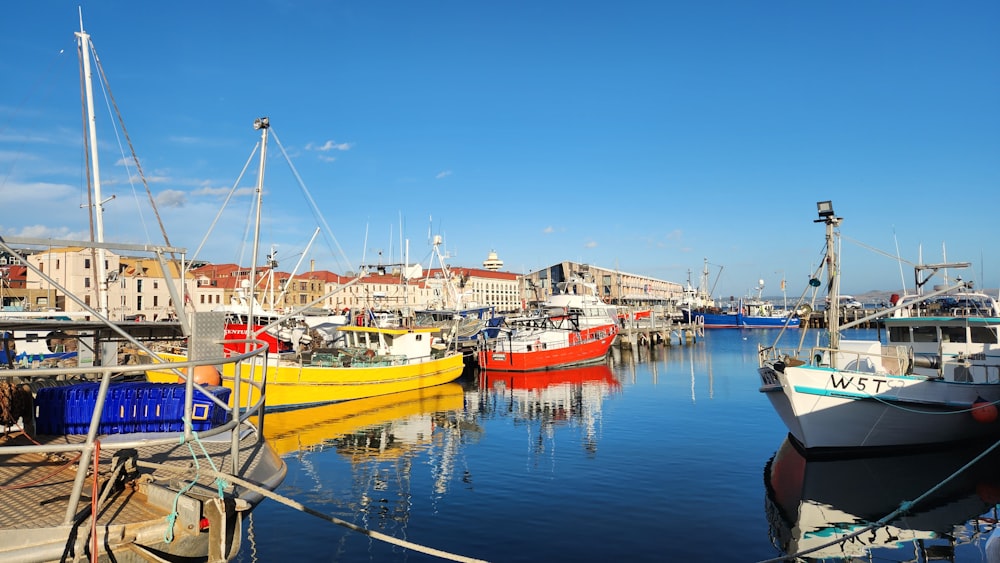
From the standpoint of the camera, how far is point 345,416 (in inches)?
1154

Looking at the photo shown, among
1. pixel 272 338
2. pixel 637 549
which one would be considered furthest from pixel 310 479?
pixel 272 338

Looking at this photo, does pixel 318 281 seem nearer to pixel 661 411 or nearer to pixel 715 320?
pixel 715 320

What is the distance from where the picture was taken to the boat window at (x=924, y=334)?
73.8 ft

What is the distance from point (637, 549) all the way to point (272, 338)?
3511cm

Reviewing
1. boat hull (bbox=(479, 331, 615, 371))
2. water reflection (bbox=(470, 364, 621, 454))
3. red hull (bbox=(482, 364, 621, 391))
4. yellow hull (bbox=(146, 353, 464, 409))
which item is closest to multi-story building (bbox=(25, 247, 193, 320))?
boat hull (bbox=(479, 331, 615, 371))

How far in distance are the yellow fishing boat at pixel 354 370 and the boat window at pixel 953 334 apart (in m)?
26.4

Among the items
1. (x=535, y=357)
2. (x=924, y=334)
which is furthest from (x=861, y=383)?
Answer: (x=535, y=357)

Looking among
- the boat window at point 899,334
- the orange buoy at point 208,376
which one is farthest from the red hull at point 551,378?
the orange buoy at point 208,376

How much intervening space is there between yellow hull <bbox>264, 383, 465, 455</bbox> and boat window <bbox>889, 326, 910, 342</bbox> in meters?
20.0

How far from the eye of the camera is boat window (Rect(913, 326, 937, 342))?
73.8 feet

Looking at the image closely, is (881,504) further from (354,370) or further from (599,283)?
(599,283)

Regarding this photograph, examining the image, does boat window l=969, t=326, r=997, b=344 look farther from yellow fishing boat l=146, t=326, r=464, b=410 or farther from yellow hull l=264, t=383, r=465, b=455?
yellow fishing boat l=146, t=326, r=464, b=410

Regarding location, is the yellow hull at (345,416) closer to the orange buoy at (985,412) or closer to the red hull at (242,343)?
the red hull at (242,343)

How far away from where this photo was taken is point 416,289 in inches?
5709
